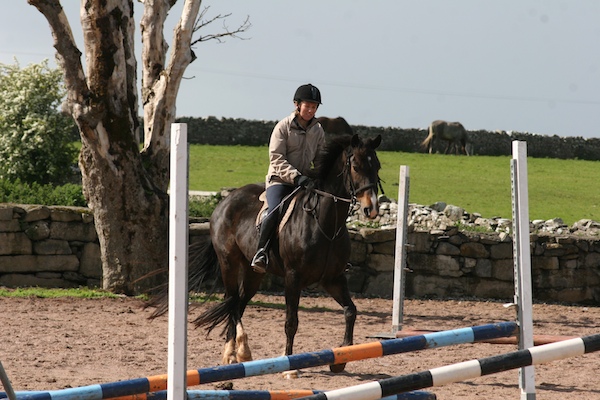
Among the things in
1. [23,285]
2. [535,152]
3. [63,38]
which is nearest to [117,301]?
[23,285]

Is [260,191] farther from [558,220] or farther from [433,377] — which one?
[558,220]

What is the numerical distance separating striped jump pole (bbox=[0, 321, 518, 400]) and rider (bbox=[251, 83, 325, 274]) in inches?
115

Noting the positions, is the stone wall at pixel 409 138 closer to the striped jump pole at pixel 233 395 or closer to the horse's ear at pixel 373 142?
the horse's ear at pixel 373 142

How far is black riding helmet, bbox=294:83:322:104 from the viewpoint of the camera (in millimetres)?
8961

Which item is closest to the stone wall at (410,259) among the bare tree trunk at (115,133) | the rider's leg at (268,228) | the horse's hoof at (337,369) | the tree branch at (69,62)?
the bare tree trunk at (115,133)

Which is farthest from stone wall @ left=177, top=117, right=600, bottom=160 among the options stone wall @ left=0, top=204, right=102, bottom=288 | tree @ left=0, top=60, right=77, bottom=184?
stone wall @ left=0, top=204, right=102, bottom=288

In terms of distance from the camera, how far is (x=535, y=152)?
35.9 meters

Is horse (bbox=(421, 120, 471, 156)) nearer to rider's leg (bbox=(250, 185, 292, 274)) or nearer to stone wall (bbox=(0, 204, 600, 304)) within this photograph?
stone wall (bbox=(0, 204, 600, 304))

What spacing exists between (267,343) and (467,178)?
57.0 ft

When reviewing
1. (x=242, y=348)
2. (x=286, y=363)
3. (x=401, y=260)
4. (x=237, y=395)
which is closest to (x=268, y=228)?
(x=242, y=348)

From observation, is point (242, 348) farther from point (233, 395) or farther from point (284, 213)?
point (233, 395)

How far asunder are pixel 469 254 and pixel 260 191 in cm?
578

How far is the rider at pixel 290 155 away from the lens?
29.7 feet

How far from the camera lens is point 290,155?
9.32 metres
